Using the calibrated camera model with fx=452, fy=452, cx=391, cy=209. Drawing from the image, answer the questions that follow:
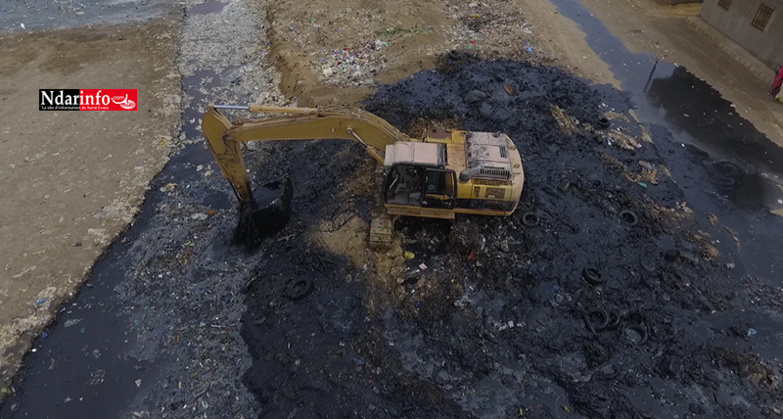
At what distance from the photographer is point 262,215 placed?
9.39 meters

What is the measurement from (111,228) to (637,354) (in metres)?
11.2

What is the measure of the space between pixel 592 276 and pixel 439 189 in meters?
3.39

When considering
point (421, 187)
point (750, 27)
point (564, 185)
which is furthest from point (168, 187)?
point (750, 27)

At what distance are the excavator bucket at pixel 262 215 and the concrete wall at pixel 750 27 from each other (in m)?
15.6

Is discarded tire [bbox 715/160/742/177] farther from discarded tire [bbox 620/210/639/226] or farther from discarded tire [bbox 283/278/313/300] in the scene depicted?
discarded tire [bbox 283/278/313/300]

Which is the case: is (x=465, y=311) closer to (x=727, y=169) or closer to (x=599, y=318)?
(x=599, y=318)

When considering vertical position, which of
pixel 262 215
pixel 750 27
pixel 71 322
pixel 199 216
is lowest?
pixel 71 322

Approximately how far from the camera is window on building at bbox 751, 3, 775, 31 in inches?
561

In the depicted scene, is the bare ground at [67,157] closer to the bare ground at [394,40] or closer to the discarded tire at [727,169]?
the bare ground at [394,40]

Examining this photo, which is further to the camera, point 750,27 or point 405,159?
point 750,27

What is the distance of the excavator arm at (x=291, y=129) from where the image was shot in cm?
835

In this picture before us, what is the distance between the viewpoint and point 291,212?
10188 millimetres

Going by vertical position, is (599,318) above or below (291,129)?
below

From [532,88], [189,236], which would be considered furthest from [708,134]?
[189,236]
